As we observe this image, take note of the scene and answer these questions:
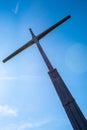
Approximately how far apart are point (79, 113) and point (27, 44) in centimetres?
368

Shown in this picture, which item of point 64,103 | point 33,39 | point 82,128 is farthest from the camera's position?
point 33,39

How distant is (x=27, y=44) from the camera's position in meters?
5.94

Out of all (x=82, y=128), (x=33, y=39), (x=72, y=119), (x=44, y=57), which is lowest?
(x=82, y=128)

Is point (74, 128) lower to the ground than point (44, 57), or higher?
lower

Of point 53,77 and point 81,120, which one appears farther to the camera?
point 53,77

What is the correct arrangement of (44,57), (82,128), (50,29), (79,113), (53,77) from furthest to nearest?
(50,29) → (44,57) → (53,77) → (79,113) → (82,128)

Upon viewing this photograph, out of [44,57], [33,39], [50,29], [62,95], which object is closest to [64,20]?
[50,29]

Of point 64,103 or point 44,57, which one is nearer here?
point 64,103

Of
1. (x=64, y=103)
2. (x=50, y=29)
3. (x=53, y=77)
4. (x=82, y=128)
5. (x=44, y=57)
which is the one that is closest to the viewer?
(x=82, y=128)

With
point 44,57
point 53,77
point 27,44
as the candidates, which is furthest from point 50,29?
point 53,77

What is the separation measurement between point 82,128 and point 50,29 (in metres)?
4.23

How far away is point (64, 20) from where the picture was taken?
623 centimetres

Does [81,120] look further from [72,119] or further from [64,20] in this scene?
[64,20]

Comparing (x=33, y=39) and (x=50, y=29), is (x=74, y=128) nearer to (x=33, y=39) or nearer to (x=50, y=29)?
(x=33, y=39)
